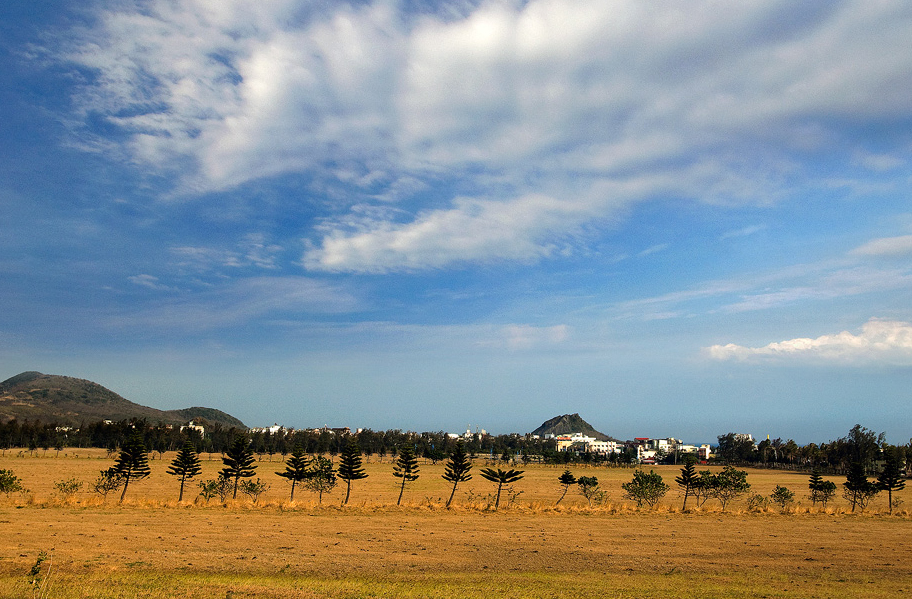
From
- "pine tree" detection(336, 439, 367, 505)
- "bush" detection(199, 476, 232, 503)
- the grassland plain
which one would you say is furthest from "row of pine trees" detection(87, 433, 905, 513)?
the grassland plain

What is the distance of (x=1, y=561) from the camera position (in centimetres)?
2130

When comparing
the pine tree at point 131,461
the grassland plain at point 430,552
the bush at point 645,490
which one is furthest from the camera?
the bush at point 645,490

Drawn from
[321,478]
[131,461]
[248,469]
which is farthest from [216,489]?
[321,478]

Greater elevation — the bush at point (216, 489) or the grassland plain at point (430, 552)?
the grassland plain at point (430, 552)

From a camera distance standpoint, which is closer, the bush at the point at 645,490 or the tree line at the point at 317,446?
the bush at the point at 645,490

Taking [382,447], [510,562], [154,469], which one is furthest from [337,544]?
[382,447]

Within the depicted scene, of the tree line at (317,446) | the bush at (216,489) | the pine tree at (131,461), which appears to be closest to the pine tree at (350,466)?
the bush at (216,489)

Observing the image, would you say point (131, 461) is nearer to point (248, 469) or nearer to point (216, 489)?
point (216, 489)

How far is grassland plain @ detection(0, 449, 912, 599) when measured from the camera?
66.2 ft

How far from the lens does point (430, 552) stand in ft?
92.8

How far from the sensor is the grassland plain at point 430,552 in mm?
20172

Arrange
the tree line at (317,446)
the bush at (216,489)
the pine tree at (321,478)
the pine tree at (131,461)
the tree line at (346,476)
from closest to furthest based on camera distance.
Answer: the bush at (216,489), the pine tree at (131,461), the tree line at (346,476), the pine tree at (321,478), the tree line at (317,446)

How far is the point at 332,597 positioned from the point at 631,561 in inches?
629

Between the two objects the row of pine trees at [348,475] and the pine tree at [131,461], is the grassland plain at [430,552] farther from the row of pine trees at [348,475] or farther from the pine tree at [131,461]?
the pine tree at [131,461]
